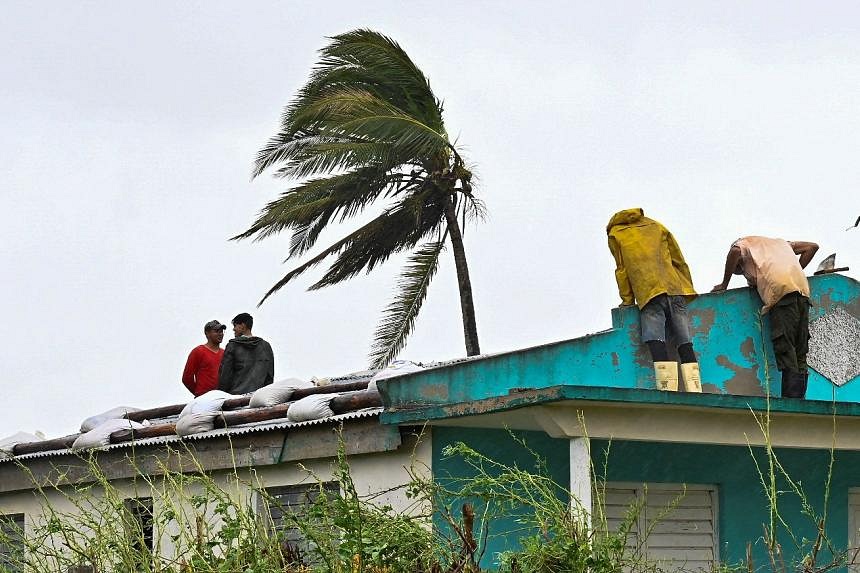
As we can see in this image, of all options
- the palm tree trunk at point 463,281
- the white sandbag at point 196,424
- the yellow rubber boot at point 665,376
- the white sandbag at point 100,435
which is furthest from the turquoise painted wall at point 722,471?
the palm tree trunk at point 463,281

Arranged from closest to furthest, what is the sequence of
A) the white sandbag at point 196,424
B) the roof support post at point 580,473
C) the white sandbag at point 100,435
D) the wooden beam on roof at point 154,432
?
the roof support post at point 580,473, the white sandbag at point 196,424, the wooden beam on roof at point 154,432, the white sandbag at point 100,435

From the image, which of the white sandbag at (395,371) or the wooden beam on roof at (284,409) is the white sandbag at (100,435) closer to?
the wooden beam on roof at (284,409)

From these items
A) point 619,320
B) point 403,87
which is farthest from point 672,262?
point 403,87

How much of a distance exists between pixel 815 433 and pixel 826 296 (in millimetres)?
2213

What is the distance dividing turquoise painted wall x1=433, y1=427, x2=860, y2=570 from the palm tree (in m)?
10.6

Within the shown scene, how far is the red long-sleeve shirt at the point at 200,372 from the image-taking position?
15.8 m

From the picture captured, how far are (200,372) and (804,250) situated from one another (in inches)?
257

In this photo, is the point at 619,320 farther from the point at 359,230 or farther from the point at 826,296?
the point at 359,230

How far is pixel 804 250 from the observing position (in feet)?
42.5

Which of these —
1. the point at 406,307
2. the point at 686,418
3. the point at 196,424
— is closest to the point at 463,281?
the point at 406,307

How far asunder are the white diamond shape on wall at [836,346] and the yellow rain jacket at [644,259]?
5.00ft

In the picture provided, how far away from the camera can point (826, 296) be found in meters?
13.2

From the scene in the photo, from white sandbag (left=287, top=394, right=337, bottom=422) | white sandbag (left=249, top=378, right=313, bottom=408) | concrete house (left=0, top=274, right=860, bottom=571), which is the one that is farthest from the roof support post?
white sandbag (left=249, top=378, right=313, bottom=408)

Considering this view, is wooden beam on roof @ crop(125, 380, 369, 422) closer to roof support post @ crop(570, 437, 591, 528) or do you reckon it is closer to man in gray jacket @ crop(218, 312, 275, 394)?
man in gray jacket @ crop(218, 312, 275, 394)
